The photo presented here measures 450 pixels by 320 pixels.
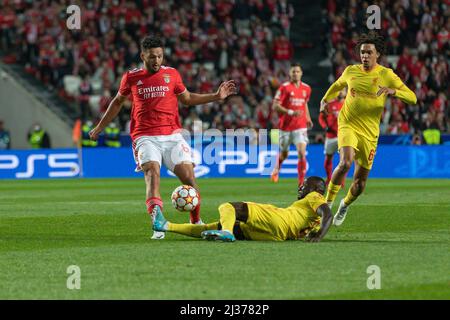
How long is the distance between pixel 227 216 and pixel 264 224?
461 millimetres

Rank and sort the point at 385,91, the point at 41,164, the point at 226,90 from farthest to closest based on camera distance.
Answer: the point at 41,164
the point at 385,91
the point at 226,90

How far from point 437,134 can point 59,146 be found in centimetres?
1182

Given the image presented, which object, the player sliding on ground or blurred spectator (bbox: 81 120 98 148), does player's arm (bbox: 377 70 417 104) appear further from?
blurred spectator (bbox: 81 120 98 148)

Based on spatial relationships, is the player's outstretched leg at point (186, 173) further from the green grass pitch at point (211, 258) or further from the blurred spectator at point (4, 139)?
the blurred spectator at point (4, 139)

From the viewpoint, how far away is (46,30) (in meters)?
35.7

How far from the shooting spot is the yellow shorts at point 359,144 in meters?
13.2

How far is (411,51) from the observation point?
101 ft

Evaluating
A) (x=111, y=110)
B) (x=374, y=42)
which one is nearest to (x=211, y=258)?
(x=111, y=110)

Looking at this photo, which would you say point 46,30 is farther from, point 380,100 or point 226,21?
point 380,100

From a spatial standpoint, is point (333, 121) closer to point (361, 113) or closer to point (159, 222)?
point (361, 113)

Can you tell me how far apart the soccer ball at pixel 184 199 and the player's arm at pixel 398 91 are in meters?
2.43

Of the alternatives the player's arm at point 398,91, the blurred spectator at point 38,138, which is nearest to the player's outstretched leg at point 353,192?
the player's arm at point 398,91

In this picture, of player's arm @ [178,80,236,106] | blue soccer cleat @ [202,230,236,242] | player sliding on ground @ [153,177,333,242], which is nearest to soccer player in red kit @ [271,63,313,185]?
player's arm @ [178,80,236,106]
